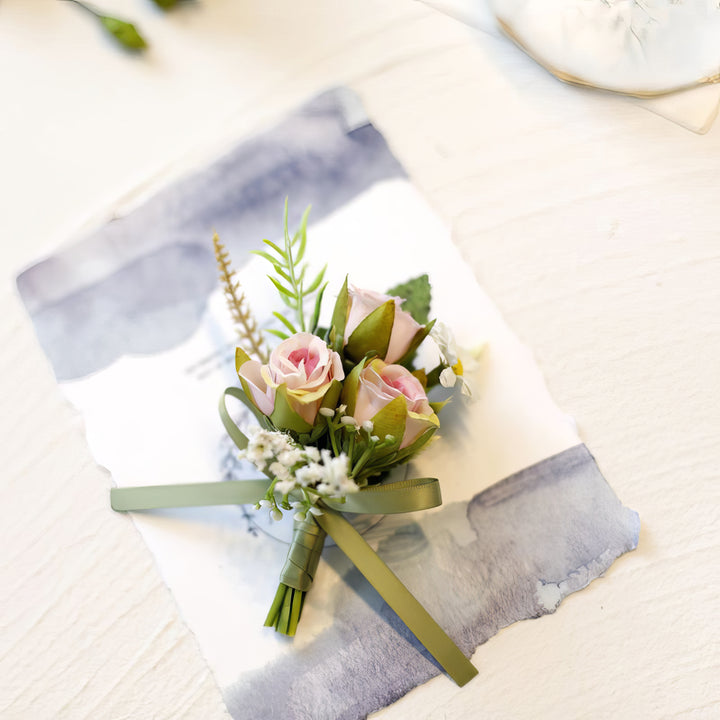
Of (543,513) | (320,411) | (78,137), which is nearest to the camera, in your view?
(320,411)

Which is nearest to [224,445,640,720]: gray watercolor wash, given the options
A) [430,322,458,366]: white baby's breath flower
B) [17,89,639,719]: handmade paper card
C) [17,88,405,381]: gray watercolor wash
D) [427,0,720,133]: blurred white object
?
[17,89,639,719]: handmade paper card

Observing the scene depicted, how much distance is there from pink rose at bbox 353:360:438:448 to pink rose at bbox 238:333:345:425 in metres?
0.02

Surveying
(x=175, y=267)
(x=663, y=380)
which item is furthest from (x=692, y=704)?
(x=175, y=267)

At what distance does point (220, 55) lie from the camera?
32.4 inches

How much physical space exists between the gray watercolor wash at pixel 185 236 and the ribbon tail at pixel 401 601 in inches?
10.4

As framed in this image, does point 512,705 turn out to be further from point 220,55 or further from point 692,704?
point 220,55

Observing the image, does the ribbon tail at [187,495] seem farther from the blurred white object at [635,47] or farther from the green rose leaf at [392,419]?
the blurred white object at [635,47]

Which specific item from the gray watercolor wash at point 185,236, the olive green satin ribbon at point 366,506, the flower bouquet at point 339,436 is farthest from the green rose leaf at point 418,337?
the gray watercolor wash at point 185,236

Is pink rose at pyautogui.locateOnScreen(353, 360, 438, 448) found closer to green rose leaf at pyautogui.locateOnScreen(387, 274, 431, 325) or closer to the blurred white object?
green rose leaf at pyautogui.locateOnScreen(387, 274, 431, 325)

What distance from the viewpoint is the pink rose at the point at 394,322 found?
22.0 inches

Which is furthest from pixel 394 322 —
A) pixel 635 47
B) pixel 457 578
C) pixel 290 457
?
pixel 635 47

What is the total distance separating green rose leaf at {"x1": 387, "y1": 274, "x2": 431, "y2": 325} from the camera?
0.68 meters

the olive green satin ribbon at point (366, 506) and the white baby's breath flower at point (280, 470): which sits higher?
the white baby's breath flower at point (280, 470)

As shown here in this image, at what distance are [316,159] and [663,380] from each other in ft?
1.44
